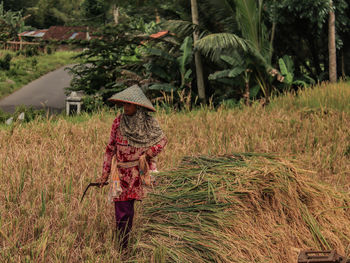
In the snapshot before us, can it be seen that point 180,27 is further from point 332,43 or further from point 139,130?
point 139,130

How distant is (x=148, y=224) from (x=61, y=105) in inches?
461

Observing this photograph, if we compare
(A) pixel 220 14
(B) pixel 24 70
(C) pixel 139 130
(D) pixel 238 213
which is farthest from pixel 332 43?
(B) pixel 24 70

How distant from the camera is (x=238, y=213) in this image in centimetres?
311

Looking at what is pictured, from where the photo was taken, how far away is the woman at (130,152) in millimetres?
3012

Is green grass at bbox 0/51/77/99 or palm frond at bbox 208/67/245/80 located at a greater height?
green grass at bbox 0/51/77/99

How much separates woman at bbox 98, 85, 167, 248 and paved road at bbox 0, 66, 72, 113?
955 cm

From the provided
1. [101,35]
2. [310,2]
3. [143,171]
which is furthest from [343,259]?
[101,35]

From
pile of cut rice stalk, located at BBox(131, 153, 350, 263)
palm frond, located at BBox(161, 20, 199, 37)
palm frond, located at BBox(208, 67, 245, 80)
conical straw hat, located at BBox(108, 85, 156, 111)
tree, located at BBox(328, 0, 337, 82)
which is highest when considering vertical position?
palm frond, located at BBox(161, 20, 199, 37)

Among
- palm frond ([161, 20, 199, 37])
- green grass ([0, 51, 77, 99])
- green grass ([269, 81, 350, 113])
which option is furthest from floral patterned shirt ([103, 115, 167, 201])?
green grass ([0, 51, 77, 99])

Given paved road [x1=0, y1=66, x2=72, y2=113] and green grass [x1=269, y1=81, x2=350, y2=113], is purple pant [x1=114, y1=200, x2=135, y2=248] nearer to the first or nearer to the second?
green grass [x1=269, y1=81, x2=350, y2=113]

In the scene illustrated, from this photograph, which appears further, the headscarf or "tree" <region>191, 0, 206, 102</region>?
"tree" <region>191, 0, 206, 102</region>

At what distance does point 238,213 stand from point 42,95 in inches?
543

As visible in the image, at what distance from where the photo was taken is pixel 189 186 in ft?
10.7

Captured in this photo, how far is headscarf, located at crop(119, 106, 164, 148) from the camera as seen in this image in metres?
3.01
